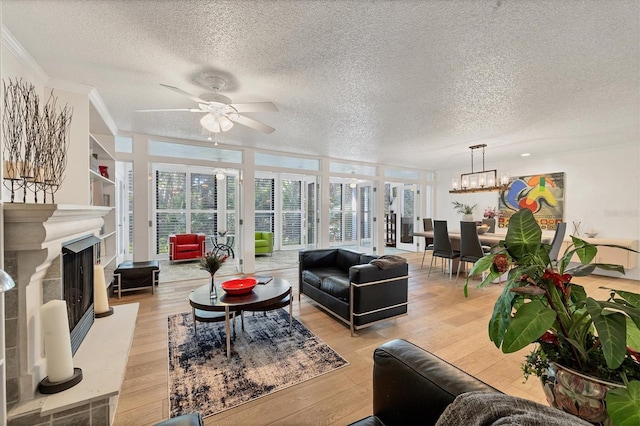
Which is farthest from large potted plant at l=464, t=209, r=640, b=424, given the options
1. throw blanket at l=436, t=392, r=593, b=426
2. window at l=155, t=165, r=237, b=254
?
window at l=155, t=165, r=237, b=254

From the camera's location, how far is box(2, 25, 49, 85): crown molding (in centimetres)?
183

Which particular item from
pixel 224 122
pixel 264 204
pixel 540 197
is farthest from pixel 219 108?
pixel 540 197

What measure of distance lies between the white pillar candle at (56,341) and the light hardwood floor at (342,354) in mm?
455

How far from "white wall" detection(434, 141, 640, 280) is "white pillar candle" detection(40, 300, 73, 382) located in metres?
7.80

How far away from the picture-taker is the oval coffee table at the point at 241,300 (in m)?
2.32

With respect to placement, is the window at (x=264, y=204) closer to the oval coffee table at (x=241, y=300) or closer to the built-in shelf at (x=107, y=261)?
the built-in shelf at (x=107, y=261)

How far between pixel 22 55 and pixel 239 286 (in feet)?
8.36

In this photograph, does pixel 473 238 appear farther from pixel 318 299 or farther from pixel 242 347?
pixel 242 347

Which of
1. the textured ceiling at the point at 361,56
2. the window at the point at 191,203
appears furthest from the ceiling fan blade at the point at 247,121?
the window at the point at 191,203

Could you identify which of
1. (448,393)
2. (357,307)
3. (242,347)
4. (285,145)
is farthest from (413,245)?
(448,393)

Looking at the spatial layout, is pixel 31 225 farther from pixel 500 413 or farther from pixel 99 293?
pixel 500 413

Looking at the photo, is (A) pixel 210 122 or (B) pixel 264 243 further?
(B) pixel 264 243

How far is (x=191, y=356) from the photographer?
2.35 m

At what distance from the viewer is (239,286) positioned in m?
2.67
